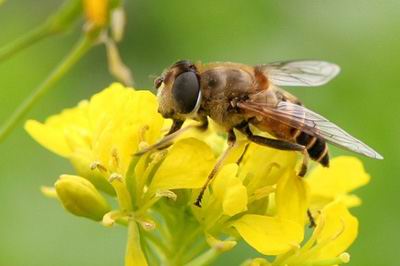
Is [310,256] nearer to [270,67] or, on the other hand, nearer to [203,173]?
[203,173]

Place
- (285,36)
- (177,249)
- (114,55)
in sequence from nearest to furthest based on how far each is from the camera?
(177,249) < (114,55) < (285,36)

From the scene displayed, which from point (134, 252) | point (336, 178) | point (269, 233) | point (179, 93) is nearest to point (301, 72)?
point (336, 178)

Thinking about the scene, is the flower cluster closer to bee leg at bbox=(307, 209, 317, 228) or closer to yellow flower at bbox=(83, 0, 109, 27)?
bee leg at bbox=(307, 209, 317, 228)

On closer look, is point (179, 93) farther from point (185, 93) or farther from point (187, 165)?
point (187, 165)

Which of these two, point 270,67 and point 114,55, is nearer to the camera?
point 270,67

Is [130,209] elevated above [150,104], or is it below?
below

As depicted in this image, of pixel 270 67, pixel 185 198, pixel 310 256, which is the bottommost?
pixel 310 256

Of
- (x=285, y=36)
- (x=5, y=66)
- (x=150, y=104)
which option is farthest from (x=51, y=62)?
(x=150, y=104)
